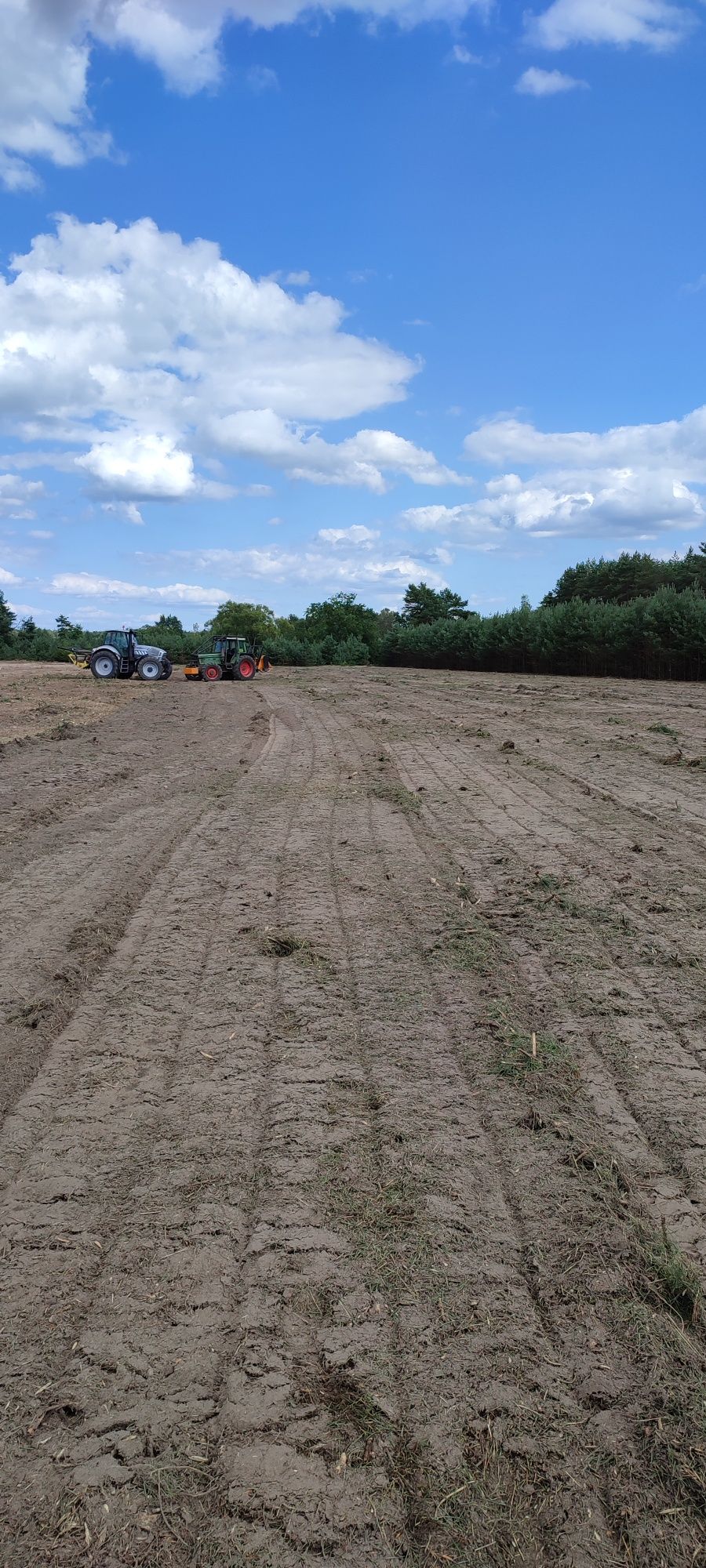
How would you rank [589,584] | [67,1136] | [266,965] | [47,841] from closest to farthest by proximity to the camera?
[67,1136]
[266,965]
[47,841]
[589,584]

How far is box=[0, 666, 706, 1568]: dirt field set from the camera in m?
2.30

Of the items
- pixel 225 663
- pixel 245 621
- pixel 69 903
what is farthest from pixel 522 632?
pixel 245 621

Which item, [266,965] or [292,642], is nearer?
[266,965]

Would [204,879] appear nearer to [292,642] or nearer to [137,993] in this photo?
[137,993]

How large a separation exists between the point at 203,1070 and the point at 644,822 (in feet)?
19.0

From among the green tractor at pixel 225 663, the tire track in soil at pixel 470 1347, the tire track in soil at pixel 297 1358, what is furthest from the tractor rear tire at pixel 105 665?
the tire track in soil at pixel 470 1347

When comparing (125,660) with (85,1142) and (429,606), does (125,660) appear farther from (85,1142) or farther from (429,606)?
(429,606)

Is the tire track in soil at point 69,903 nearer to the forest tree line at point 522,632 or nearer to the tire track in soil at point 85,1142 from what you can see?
the tire track in soil at point 85,1142

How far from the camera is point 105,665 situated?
32.7 metres

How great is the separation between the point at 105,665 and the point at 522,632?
19116 mm

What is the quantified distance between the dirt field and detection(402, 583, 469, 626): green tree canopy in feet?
255

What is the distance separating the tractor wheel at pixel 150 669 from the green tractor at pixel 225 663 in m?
1.08

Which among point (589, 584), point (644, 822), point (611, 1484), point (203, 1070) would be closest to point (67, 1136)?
point (203, 1070)

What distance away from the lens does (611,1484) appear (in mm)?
2324
